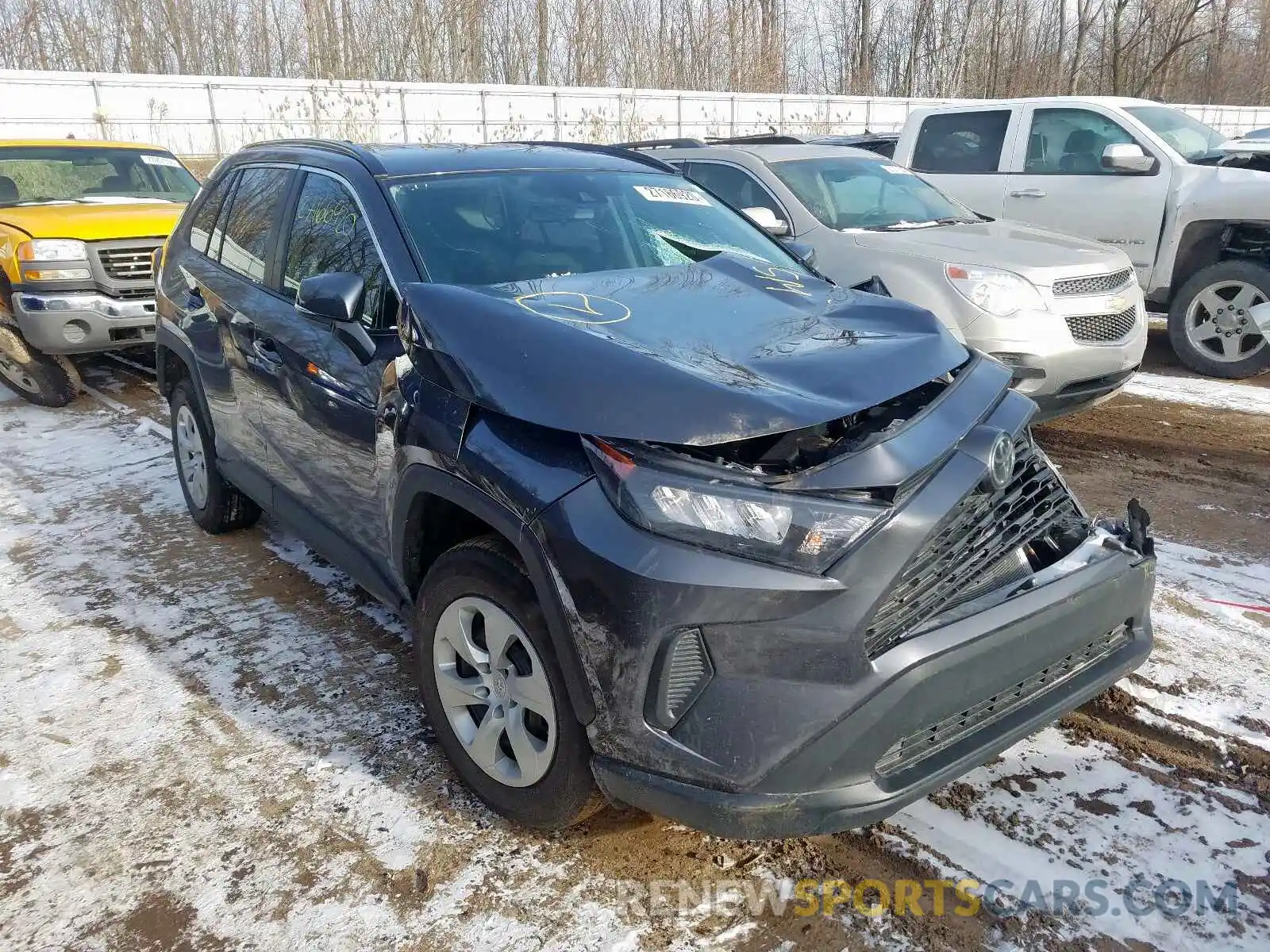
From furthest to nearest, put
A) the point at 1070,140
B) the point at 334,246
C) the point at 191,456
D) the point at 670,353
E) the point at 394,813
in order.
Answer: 1. the point at 1070,140
2. the point at 191,456
3. the point at 334,246
4. the point at 394,813
5. the point at 670,353

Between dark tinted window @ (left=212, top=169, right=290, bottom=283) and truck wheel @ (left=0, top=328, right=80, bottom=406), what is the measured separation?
12.7 feet

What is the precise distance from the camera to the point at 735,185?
6.96 meters

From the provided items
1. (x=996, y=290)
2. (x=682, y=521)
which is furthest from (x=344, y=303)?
(x=996, y=290)

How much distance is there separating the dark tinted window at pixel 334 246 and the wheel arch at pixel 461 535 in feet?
2.08

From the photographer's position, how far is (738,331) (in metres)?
2.79

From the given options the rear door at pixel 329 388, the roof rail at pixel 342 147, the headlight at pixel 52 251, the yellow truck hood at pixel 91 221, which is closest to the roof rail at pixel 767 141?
the roof rail at pixel 342 147

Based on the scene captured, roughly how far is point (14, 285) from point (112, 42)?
2710cm

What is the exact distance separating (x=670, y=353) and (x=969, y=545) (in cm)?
87

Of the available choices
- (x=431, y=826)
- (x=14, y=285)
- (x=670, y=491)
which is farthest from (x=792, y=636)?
(x=14, y=285)

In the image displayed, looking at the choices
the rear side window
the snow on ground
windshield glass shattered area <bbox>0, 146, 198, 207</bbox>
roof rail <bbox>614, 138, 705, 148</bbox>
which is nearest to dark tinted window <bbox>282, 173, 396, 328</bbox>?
roof rail <bbox>614, 138, 705, 148</bbox>

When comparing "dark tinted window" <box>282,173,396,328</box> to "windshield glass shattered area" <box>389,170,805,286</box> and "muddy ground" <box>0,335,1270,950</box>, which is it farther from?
"muddy ground" <box>0,335,1270,950</box>

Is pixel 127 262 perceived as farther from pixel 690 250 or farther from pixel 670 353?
pixel 670 353

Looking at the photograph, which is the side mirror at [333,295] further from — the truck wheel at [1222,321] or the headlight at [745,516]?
the truck wheel at [1222,321]

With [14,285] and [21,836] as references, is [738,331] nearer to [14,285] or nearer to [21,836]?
[21,836]
